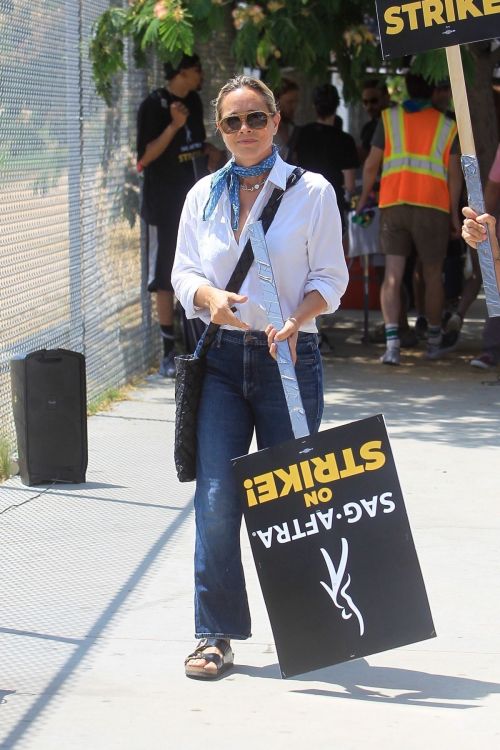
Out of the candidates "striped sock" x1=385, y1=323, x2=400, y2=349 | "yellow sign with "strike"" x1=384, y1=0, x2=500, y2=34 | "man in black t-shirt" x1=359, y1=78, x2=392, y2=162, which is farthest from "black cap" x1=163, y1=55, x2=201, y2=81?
"yellow sign with "strike"" x1=384, y1=0, x2=500, y2=34

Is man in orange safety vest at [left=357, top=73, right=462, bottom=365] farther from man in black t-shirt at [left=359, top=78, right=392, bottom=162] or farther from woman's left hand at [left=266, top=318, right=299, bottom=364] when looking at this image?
woman's left hand at [left=266, top=318, right=299, bottom=364]

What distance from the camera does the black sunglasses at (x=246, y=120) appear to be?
4.49 meters

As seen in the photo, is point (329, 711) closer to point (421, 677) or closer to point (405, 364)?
point (421, 677)

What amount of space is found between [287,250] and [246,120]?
41 centimetres

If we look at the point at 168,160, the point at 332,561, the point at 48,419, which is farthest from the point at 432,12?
the point at 168,160

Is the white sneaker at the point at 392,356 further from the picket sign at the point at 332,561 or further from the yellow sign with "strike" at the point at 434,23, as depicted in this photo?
the picket sign at the point at 332,561

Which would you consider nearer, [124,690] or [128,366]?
[124,690]

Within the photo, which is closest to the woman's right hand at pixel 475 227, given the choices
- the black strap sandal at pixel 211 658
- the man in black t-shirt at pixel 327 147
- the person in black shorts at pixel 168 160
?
the black strap sandal at pixel 211 658

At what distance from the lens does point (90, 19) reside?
9484 millimetres

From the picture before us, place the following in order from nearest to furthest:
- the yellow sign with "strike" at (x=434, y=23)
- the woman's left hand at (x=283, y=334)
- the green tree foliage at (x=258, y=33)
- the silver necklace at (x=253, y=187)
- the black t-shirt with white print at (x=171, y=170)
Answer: the woman's left hand at (x=283, y=334) → the silver necklace at (x=253, y=187) → the yellow sign with "strike" at (x=434, y=23) → the green tree foliage at (x=258, y=33) → the black t-shirt with white print at (x=171, y=170)

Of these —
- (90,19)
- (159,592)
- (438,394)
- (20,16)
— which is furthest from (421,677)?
(90,19)

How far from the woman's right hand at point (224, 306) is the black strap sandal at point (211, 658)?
101 cm

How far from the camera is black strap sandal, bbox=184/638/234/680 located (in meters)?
4.58

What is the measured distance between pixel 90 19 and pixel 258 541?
5.84 metres
